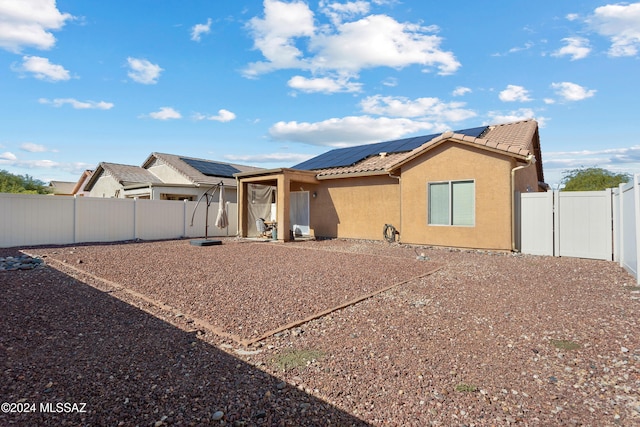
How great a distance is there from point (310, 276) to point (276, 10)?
26.4 feet

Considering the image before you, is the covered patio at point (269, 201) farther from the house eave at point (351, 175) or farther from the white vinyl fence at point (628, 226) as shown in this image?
the white vinyl fence at point (628, 226)

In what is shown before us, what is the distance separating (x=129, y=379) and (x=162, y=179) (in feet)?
77.5

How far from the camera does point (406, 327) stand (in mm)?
4055

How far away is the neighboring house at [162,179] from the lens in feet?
63.8

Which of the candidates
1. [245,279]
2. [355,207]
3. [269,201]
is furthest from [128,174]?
[245,279]

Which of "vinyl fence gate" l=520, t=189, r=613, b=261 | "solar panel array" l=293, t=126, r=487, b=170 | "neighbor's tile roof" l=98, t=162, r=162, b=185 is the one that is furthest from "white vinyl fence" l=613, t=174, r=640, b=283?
"neighbor's tile roof" l=98, t=162, r=162, b=185

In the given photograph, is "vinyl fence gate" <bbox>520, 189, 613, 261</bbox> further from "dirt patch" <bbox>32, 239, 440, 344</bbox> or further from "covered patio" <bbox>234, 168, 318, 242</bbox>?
"covered patio" <bbox>234, 168, 318, 242</bbox>

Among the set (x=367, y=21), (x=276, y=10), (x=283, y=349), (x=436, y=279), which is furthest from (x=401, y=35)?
(x=283, y=349)

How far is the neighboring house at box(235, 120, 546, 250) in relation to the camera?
33.0ft

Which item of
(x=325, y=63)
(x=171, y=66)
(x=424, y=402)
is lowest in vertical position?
(x=424, y=402)

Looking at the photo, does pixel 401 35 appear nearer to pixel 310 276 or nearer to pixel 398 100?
pixel 398 100

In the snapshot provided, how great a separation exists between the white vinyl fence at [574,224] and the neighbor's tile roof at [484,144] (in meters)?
1.69

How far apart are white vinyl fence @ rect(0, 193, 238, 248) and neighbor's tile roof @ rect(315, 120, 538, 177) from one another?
273 inches

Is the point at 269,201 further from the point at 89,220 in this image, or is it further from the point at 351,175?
the point at 89,220
